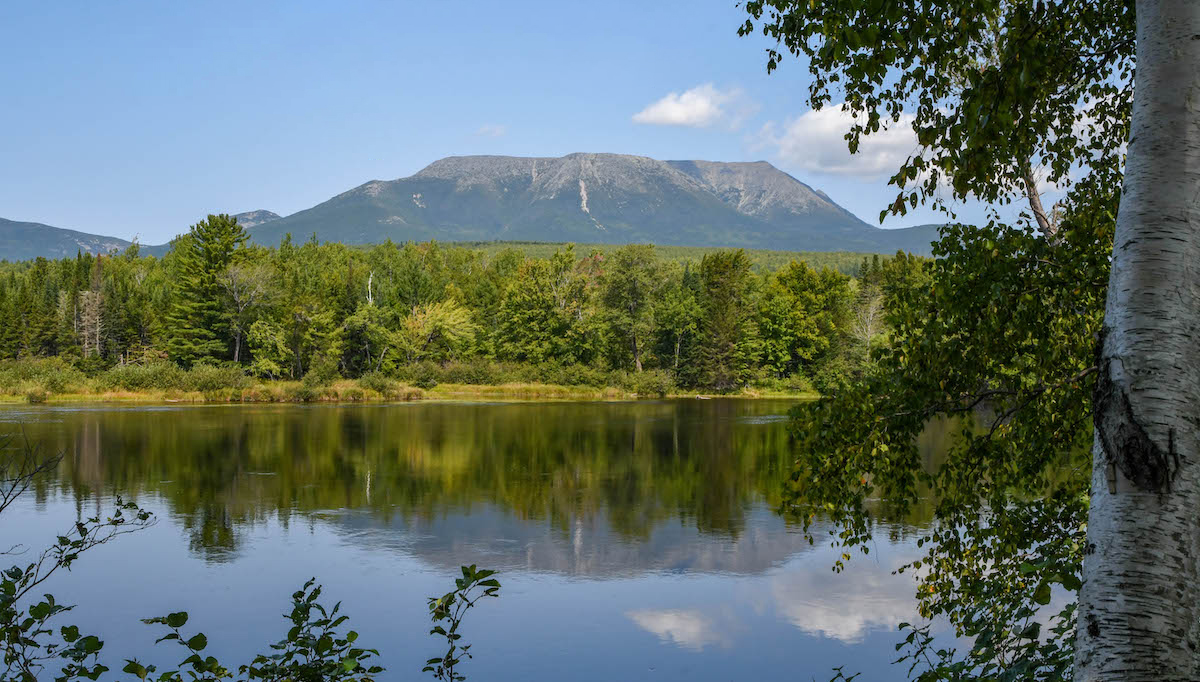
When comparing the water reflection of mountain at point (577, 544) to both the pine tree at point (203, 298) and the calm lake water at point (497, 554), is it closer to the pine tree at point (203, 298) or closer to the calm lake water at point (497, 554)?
the calm lake water at point (497, 554)

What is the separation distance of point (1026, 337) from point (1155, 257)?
2.72 meters

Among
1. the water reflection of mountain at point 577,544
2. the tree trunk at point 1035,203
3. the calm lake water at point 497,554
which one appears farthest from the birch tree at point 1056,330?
the water reflection of mountain at point 577,544

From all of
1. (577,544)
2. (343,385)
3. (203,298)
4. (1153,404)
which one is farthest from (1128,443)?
(203,298)

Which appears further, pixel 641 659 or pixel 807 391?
pixel 807 391

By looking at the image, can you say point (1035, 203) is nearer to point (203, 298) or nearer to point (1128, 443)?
point (1128, 443)

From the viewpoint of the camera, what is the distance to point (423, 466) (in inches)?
920

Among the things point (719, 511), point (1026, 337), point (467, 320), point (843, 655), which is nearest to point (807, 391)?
point (467, 320)

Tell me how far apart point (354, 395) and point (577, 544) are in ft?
128

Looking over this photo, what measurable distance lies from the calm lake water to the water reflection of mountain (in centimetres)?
6

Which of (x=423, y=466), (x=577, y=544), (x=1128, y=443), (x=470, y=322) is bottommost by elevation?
(x=423, y=466)

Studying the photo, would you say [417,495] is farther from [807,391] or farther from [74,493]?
[807,391]

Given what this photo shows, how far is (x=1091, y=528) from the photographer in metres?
2.71

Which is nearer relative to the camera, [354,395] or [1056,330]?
[1056,330]

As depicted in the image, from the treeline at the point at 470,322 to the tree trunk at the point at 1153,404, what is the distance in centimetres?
5347
